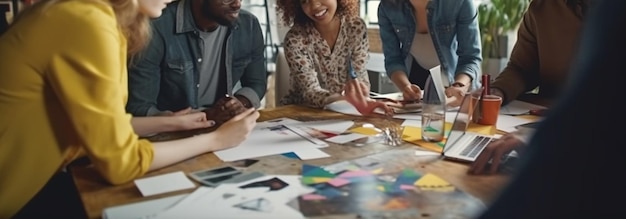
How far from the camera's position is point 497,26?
13.6ft

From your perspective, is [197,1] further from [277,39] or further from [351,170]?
[277,39]

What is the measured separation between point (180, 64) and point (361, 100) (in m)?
0.75

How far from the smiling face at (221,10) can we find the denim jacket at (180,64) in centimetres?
7

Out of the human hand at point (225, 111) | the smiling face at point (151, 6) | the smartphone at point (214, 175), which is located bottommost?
the smartphone at point (214, 175)

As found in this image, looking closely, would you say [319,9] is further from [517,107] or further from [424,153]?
[424,153]

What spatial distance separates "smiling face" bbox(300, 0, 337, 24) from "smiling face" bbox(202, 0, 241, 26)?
0.89ft

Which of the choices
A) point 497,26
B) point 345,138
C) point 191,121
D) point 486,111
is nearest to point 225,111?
point 191,121

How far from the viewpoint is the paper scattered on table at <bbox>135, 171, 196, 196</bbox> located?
1.07 m

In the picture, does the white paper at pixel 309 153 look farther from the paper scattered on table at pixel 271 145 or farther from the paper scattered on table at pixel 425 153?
the paper scattered on table at pixel 425 153

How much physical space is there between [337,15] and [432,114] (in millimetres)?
923

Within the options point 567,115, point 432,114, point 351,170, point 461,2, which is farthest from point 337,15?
point 567,115

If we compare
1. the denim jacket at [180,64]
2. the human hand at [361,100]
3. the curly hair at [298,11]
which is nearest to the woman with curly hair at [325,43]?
the curly hair at [298,11]

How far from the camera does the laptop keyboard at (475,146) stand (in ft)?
4.19

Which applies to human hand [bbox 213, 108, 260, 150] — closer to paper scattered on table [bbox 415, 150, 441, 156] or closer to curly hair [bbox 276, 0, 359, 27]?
paper scattered on table [bbox 415, 150, 441, 156]
